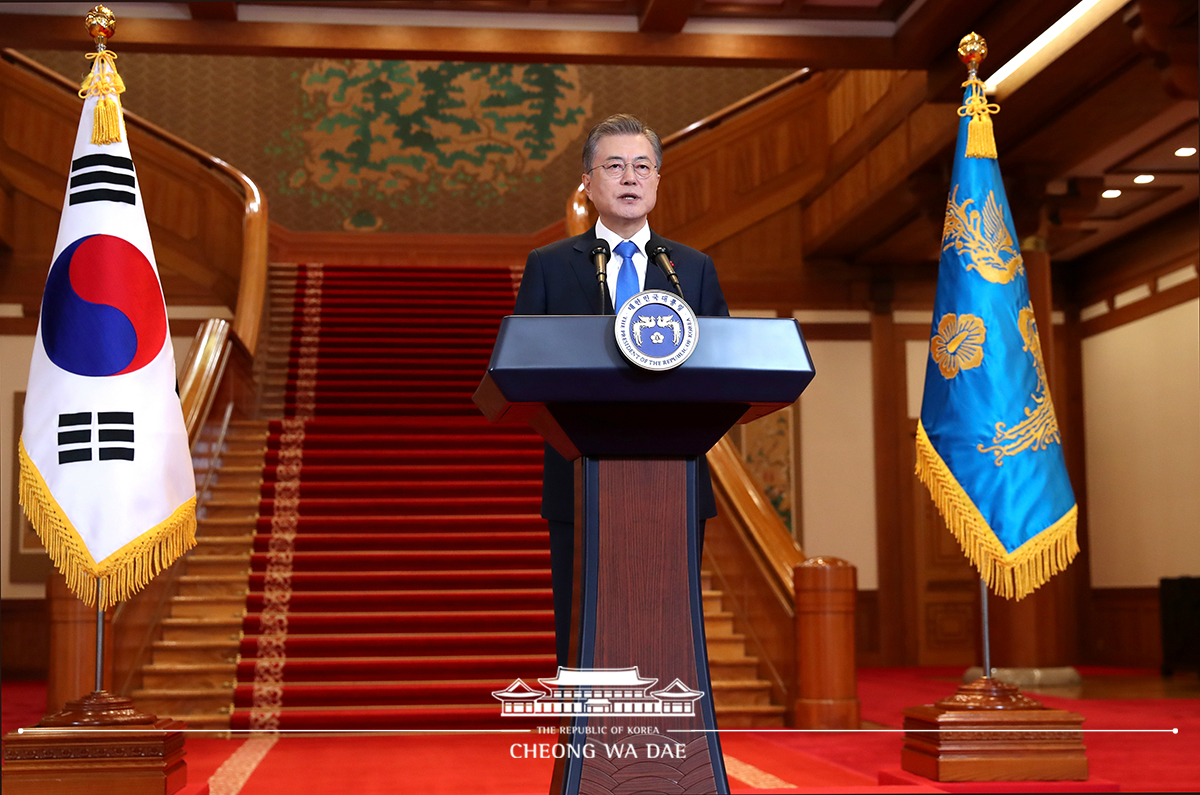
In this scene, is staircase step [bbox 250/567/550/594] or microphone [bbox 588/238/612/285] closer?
microphone [bbox 588/238/612/285]

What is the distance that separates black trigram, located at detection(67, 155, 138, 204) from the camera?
4250 mm

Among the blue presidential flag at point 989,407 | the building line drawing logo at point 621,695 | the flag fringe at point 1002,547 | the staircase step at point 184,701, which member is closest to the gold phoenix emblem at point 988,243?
the blue presidential flag at point 989,407

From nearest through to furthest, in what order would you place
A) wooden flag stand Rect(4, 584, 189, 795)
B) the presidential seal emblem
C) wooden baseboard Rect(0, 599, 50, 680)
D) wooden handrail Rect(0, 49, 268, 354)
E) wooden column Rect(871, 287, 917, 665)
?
the presidential seal emblem
wooden flag stand Rect(4, 584, 189, 795)
wooden baseboard Rect(0, 599, 50, 680)
wooden handrail Rect(0, 49, 268, 354)
wooden column Rect(871, 287, 917, 665)

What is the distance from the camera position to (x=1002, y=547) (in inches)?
171

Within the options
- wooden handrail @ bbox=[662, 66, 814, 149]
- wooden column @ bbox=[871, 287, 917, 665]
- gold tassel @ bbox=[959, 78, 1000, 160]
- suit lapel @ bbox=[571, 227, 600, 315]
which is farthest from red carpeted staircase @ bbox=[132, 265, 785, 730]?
suit lapel @ bbox=[571, 227, 600, 315]

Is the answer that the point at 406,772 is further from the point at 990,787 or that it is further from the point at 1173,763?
the point at 1173,763

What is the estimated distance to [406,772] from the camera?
468cm

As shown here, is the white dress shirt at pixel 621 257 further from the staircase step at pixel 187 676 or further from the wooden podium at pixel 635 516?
the staircase step at pixel 187 676

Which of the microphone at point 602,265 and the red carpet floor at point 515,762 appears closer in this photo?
the microphone at point 602,265

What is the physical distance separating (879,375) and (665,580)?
870cm

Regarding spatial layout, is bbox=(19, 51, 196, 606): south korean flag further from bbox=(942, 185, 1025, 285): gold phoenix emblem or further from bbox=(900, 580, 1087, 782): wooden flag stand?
bbox=(942, 185, 1025, 285): gold phoenix emblem

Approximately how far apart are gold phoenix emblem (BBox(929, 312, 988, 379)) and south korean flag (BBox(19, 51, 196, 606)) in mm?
2699

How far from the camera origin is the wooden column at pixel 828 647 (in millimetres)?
5828

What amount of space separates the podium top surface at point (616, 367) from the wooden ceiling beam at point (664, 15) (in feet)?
15.4
